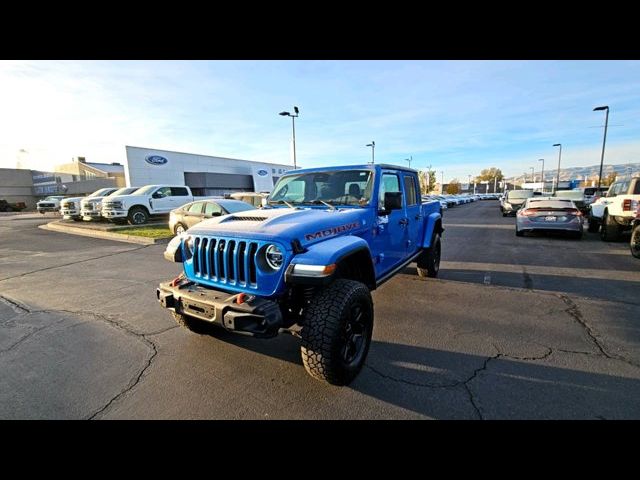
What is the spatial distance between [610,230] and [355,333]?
1086 centimetres

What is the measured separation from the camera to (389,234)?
418cm

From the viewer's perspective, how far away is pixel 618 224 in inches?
365

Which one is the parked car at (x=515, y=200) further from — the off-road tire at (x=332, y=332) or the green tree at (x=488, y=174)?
the green tree at (x=488, y=174)

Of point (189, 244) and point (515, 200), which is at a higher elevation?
point (189, 244)

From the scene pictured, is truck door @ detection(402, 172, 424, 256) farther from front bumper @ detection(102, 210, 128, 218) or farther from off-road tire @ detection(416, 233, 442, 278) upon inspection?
front bumper @ detection(102, 210, 128, 218)

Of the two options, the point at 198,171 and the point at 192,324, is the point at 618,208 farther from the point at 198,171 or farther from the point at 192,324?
the point at 198,171

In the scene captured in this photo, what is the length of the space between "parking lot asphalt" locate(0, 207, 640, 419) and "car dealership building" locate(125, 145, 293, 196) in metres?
26.5

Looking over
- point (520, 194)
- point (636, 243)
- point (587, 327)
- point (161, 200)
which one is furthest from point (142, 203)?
point (520, 194)

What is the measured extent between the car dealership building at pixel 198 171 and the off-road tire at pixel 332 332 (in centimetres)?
3158

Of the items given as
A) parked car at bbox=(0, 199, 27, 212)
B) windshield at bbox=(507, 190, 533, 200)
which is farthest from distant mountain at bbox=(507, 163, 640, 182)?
parked car at bbox=(0, 199, 27, 212)

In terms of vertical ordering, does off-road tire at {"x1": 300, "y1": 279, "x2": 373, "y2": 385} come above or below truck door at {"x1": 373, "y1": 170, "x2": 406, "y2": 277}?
below

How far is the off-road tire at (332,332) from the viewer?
2.43 metres

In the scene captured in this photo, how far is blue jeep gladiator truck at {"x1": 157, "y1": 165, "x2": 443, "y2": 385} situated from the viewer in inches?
96.8
